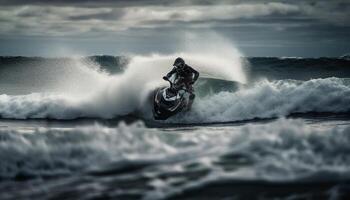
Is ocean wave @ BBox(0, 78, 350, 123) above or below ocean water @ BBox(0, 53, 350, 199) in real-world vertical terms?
above

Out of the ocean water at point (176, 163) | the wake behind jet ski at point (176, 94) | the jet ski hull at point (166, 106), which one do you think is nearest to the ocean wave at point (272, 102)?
the jet ski hull at point (166, 106)

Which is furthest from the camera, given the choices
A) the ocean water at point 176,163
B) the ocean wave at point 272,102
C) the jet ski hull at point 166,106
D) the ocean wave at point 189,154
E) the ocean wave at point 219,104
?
the ocean wave at point 219,104

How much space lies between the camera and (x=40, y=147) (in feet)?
32.2

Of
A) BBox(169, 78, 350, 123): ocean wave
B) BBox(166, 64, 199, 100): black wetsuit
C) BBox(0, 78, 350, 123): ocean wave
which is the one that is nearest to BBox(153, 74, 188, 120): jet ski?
BBox(166, 64, 199, 100): black wetsuit

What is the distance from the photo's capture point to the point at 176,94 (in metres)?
19.3

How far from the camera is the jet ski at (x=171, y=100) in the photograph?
63.2 feet

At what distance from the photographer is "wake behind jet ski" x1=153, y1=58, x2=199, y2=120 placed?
1927 cm

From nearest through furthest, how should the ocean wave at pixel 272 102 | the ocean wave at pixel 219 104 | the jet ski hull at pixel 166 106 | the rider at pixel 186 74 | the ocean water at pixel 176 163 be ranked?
the ocean water at pixel 176 163
the jet ski hull at pixel 166 106
the rider at pixel 186 74
the ocean wave at pixel 272 102
the ocean wave at pixel 219 104

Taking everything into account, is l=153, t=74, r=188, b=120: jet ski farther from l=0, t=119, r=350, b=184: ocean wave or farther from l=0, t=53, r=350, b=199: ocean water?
l=0, t=119, r=350, b=184: ocean wave

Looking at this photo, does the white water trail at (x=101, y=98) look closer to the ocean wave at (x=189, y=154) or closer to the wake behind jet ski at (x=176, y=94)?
the wake behind jet ski at (x=176, y=94)

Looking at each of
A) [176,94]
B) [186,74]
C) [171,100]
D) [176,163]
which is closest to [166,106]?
[171,100]

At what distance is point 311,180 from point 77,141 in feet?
14.7

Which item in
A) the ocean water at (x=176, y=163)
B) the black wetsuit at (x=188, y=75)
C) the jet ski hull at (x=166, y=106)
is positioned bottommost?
the ocean water at (x=176, y=163)

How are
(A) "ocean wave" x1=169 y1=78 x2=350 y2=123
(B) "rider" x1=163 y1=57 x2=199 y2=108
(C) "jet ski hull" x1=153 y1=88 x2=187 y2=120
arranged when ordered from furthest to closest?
1. (A) "ocean wave" x1=169 y1=78 x2=350 y2=123
2. (B) "rider" x1=163 y1=57 x2=199 y2=108
3. (C) "jet ski hull" x1=153 y1=88 x2=187 y2=120
